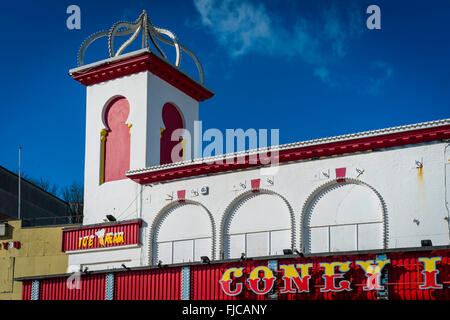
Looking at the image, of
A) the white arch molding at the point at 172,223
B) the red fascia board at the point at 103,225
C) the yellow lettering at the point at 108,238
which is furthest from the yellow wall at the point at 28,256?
the white arch molding at the point at 172,223

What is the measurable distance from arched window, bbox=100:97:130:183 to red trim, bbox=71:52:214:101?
1440 millimetres

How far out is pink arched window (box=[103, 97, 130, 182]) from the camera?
36906 millimetres

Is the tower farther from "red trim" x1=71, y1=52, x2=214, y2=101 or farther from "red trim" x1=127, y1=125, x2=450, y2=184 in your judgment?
"red trim" x1=127, y1=125, x2=450, y2=184

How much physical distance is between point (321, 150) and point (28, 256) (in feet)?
→ 61.9

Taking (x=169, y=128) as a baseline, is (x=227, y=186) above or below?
below

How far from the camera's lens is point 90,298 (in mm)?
33219


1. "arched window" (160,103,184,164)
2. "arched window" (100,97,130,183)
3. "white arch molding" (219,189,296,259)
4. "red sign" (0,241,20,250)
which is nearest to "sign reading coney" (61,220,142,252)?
"arched window" (100,97,130,183)

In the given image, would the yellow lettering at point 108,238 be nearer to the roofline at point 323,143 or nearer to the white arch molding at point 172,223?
the white arch molding at point 172,223

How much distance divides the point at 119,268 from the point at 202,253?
3.86 meters

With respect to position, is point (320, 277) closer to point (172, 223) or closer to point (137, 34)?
point (172, 223)

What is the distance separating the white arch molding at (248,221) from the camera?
30844 mm

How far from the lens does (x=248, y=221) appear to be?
31.9 meters

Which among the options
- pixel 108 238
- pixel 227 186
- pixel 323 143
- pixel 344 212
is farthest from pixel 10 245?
pixel 344 212
